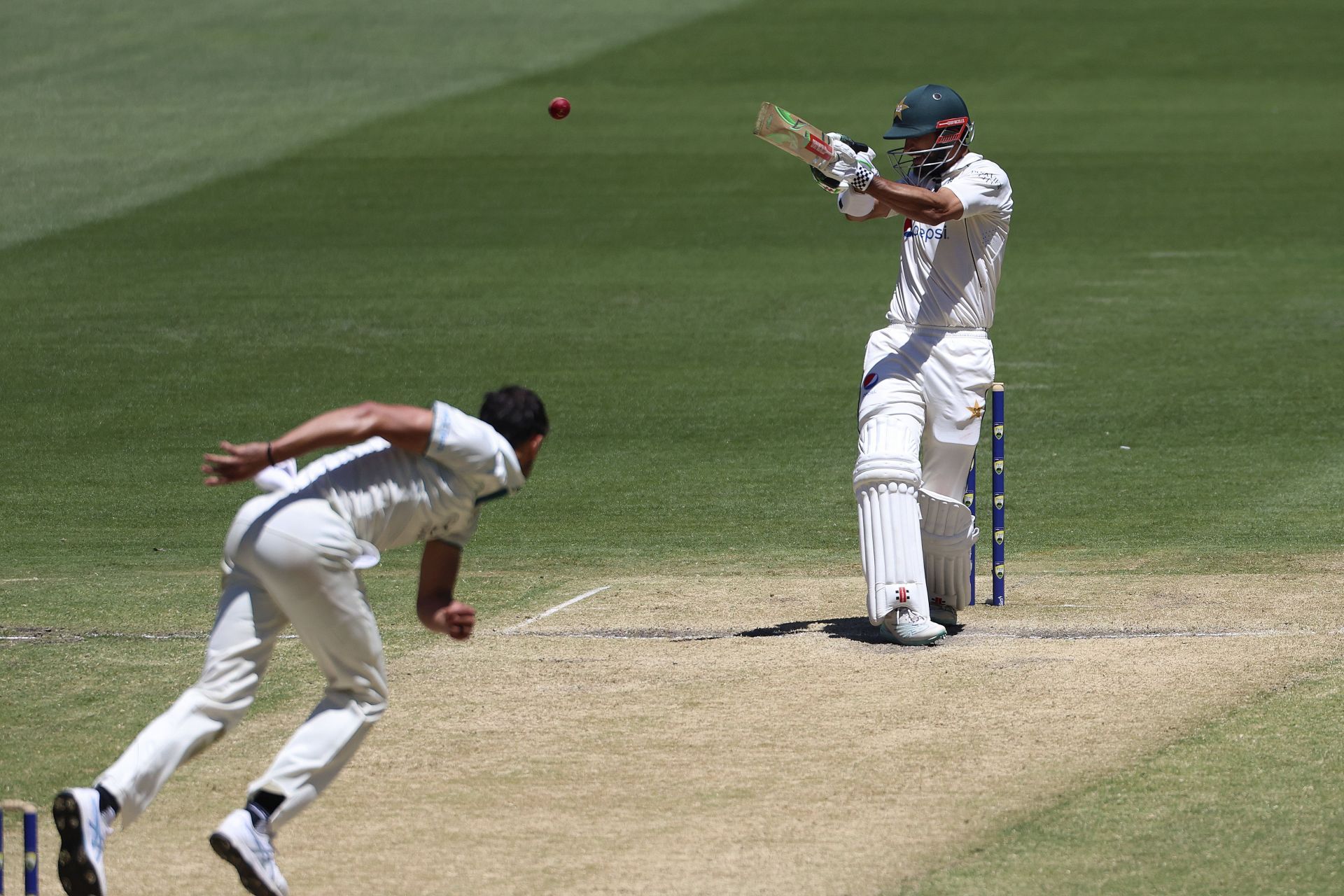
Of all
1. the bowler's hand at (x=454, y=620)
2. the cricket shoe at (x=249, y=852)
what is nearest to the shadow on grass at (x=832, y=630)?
the bowler's hand at (x=454, y=620)

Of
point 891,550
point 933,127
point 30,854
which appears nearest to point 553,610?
point 891,550

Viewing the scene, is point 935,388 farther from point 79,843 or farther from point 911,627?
point 79,843

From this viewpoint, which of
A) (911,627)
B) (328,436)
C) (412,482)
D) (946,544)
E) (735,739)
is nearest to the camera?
(328,436)

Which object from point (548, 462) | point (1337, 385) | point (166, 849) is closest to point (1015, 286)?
point (1337, 385)

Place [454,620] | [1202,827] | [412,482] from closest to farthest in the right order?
[412,482]
[454,620]
[1202,827]

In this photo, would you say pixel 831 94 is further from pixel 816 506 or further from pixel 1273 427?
pixel 816 506

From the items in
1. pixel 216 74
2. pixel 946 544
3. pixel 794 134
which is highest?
pixel 216 74

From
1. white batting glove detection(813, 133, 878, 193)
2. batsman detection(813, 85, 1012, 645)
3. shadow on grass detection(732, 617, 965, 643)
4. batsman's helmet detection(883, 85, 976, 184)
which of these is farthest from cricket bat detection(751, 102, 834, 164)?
shadow on grass detection(732, 617, 965, 643)

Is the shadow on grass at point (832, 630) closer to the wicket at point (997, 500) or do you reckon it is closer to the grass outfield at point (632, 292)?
the wicket at point (997, 500)
